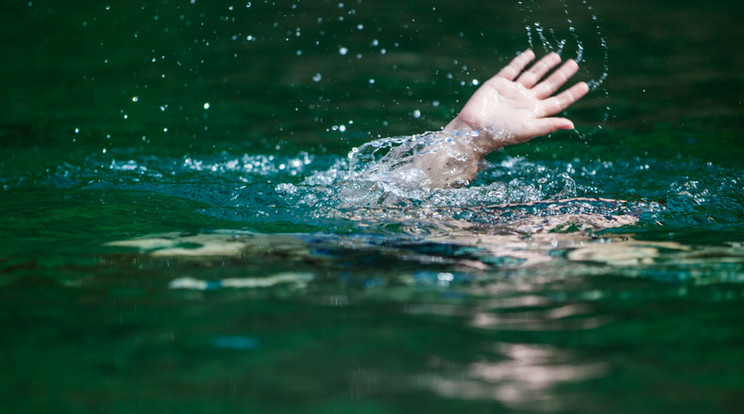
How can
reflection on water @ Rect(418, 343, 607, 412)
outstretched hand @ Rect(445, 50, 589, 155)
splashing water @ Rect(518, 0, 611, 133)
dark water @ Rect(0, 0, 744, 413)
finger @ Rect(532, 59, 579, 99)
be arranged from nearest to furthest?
reflection on water @ Rect(418, 343, 607, 412) → dark water @ Rect(0, 0, 744, 413) → outstretched hand @ Rect(445, 50, 589, 155) → finger @ Rect(532, 59, 579, 99) → splashing water @ Rect(518, 0, 611, 133)

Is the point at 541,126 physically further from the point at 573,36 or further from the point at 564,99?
the point at 573,36

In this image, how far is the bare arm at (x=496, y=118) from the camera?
4125 millimetres

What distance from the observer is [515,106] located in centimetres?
422

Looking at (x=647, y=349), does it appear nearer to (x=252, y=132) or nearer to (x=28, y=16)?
(x=252, y=132)

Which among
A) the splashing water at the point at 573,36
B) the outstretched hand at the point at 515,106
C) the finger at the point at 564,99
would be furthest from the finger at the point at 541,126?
the splashing water at the point at 573,36

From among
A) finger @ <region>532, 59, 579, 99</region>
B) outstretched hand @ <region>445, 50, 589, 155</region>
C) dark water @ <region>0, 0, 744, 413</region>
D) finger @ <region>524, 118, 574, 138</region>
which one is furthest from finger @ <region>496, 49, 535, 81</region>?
dark water @ <region>0, 0, 744, 413</region>

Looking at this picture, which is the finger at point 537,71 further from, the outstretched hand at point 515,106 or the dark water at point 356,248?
the dark water at point 356,248

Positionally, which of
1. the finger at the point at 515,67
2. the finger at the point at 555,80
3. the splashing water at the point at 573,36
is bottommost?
the finger at the point at 555,80

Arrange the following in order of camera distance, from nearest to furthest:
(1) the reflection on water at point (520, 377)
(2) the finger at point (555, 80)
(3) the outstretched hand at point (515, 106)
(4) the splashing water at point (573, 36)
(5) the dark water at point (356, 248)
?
1. (1) the reflection on water at point (520, 377)
2. (5) the dark water at point (356, 248)
3. (3) the outstretched hand at point (515, 106)
4. (2) the finger at point (555, 80)
5. (4) the splashing water at point (573, 36)

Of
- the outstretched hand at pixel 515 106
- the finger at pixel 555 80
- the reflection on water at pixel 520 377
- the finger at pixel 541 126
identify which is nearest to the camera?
the reflection on water at pixel 520 377

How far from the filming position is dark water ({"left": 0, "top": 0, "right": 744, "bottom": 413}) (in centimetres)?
195

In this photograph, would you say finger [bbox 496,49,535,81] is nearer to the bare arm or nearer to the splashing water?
the bare arm

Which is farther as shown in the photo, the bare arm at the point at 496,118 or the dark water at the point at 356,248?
the bare arm at the point at 496,118

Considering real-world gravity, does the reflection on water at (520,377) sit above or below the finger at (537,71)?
below
